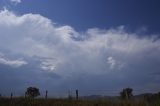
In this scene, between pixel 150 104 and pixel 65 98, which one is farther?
pixel 65 98

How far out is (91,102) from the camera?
48.4m

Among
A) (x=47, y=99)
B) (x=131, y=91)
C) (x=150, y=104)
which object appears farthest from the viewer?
(x=131, y=91)

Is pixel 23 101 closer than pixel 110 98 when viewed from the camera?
Yes

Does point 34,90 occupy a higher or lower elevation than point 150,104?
higher

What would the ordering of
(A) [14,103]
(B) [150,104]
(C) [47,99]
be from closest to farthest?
(B) [150,104] < (A) [14,103] < (C) [47,99]

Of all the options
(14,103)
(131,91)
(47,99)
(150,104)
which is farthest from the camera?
(131,91)

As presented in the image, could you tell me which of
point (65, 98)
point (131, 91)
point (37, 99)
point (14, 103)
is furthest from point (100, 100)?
point (131, 91)

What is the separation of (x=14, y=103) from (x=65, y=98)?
8591mm

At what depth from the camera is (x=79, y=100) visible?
164ft

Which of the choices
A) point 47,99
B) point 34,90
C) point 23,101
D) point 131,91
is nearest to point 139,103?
point 47,99

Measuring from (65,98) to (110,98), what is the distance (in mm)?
6906

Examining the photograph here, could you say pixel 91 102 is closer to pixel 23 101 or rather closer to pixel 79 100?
pixel 79 100

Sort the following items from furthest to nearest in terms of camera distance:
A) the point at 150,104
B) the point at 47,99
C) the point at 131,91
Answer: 1. the point at 131,91
2. the point at 47,99
3. the point at 150,104

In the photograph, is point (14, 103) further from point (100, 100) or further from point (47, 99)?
point (100, 100)
